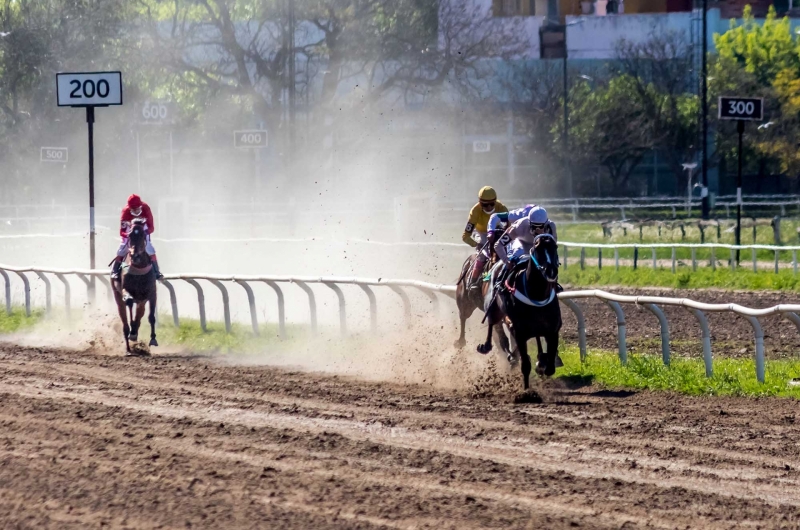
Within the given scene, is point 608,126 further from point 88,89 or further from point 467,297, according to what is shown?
point 467,297

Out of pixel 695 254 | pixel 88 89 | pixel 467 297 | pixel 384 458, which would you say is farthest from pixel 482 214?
pixel 695 254

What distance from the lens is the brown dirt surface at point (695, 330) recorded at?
15.0 meters

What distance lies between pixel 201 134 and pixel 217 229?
14265 millimetres

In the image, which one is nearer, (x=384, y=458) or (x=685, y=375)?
(x=384, y=458)

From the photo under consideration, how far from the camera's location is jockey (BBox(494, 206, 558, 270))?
38.1ft

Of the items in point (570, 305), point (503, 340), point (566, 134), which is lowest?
point (503, 340)

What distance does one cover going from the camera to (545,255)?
11.1 m

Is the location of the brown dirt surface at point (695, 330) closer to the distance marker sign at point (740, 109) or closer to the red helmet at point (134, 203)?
the distance marker sign at point (740, 109)

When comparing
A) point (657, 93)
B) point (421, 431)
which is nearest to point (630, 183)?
point (657, 93)

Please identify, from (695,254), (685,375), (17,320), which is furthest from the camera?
(695,254)

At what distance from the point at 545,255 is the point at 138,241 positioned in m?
6.36

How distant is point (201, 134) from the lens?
5191cm

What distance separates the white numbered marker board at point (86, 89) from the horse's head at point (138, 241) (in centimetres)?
325

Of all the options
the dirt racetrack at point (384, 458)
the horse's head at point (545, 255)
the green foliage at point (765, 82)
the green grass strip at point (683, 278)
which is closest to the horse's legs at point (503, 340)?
the dirt racetrack at point (384, 458)
